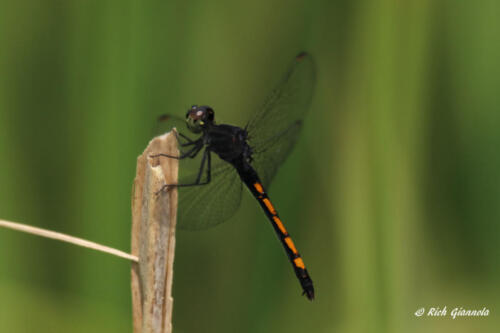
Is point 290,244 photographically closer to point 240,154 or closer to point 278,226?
point 278,226

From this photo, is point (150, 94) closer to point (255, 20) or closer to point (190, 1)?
point (190, 1)

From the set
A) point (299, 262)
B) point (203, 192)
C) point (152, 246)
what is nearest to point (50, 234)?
point (152, 246)

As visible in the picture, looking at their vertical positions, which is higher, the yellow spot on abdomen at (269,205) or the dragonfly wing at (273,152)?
the dragonfly wing at (273,152)

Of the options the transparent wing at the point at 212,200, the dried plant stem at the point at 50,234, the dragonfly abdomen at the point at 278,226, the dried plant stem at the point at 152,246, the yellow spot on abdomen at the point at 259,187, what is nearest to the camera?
the dried plant stem at the point at 50,234

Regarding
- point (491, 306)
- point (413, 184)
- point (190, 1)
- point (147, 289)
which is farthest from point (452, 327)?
point (190, 1)

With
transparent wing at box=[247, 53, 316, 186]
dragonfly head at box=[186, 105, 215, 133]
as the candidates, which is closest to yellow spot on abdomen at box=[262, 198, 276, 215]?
transparent wing at box=[247, 53, 316, 186]

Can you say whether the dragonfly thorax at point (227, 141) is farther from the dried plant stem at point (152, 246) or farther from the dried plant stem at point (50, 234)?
the dried plant stem at point (50, 234)

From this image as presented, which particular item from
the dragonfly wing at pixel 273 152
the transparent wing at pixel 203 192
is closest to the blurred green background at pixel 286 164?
the dragonfly wing at pixel 273 152

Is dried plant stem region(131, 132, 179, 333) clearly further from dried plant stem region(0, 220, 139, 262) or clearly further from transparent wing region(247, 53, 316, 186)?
transparent wing region(247, 53, 316, 186)
